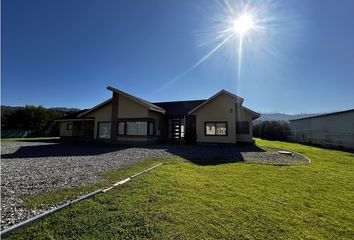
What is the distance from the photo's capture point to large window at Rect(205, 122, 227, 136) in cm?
1756

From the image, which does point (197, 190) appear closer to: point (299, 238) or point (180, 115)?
point (299, 238)

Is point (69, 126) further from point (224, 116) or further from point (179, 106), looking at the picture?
point (224, 116)

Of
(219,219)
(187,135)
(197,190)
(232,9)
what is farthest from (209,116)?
(219,219)

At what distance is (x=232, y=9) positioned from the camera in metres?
9.29

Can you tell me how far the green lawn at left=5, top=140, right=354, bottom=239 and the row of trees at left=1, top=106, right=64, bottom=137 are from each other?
35.7 m

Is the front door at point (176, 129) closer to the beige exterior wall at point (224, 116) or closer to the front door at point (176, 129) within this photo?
the front door at point (176, 129)

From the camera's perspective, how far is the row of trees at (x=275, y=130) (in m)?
29.4

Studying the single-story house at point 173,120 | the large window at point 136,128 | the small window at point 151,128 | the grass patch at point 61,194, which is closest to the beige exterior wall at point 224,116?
the single-story house at point 173,120

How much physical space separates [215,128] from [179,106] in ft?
20.3

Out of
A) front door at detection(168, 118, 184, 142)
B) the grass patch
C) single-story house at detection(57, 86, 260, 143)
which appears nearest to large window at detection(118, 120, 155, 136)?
single-story house at detection(57, 86, 260, 143)

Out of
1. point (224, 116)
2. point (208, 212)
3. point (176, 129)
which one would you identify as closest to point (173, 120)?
point (176, 129)

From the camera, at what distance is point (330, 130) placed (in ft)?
67.1

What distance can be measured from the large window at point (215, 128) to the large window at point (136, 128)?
5.63 meters

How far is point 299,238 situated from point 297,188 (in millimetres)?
2872
